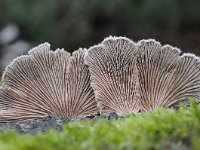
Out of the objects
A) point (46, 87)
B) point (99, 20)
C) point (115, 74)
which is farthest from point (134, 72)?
point (99, 20)

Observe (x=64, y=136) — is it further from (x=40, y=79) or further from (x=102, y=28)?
(x=102, y=28)

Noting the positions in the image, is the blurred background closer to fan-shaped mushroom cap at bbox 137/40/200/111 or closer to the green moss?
fan-shaped mushroom cap at bbox 137/40/200/111

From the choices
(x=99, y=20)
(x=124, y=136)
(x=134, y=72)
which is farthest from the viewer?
(x=99, y=20)

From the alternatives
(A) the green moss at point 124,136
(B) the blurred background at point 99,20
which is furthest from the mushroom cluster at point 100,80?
(B) the blurred background at point 99,20

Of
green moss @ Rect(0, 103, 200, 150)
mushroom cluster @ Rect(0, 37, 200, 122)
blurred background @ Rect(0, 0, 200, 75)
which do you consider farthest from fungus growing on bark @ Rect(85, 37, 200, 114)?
blurred background @ Rect(0, 0, 200, 75)

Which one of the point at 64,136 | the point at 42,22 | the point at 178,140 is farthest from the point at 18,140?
the point at 42,22

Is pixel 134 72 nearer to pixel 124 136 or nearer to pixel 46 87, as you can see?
pixel 46 87
